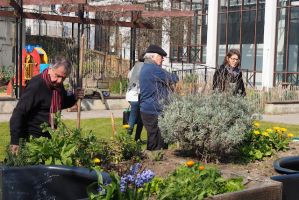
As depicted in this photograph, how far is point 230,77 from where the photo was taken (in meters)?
6.45

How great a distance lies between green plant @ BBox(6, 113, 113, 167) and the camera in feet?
13.3

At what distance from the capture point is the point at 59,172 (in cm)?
369

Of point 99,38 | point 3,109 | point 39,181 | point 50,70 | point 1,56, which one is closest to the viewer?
point 39,181

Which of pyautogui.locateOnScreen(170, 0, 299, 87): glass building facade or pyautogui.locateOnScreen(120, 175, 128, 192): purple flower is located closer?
pyautogui.locateOnScreen(120, 175, 128, 192): purple flower

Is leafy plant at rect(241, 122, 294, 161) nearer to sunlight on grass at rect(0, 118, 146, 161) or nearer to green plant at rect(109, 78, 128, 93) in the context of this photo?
sunlight on grass at rect(0, 118, 146, 161)

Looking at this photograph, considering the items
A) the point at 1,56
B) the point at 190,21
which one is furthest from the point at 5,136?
the point at 190,21

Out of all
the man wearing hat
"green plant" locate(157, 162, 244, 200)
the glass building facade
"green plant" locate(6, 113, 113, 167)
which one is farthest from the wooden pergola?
"green plant" locate(157, 162, 244, 200)

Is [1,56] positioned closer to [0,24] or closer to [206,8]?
[0,24]

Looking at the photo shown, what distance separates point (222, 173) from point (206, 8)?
23396 mm

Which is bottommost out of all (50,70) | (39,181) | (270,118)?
(270,118)

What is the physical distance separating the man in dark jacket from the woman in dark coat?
1721 mm

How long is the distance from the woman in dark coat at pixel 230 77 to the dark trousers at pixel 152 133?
0.90 metres

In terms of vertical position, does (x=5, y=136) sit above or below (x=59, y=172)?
below

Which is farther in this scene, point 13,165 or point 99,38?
point 99,38
